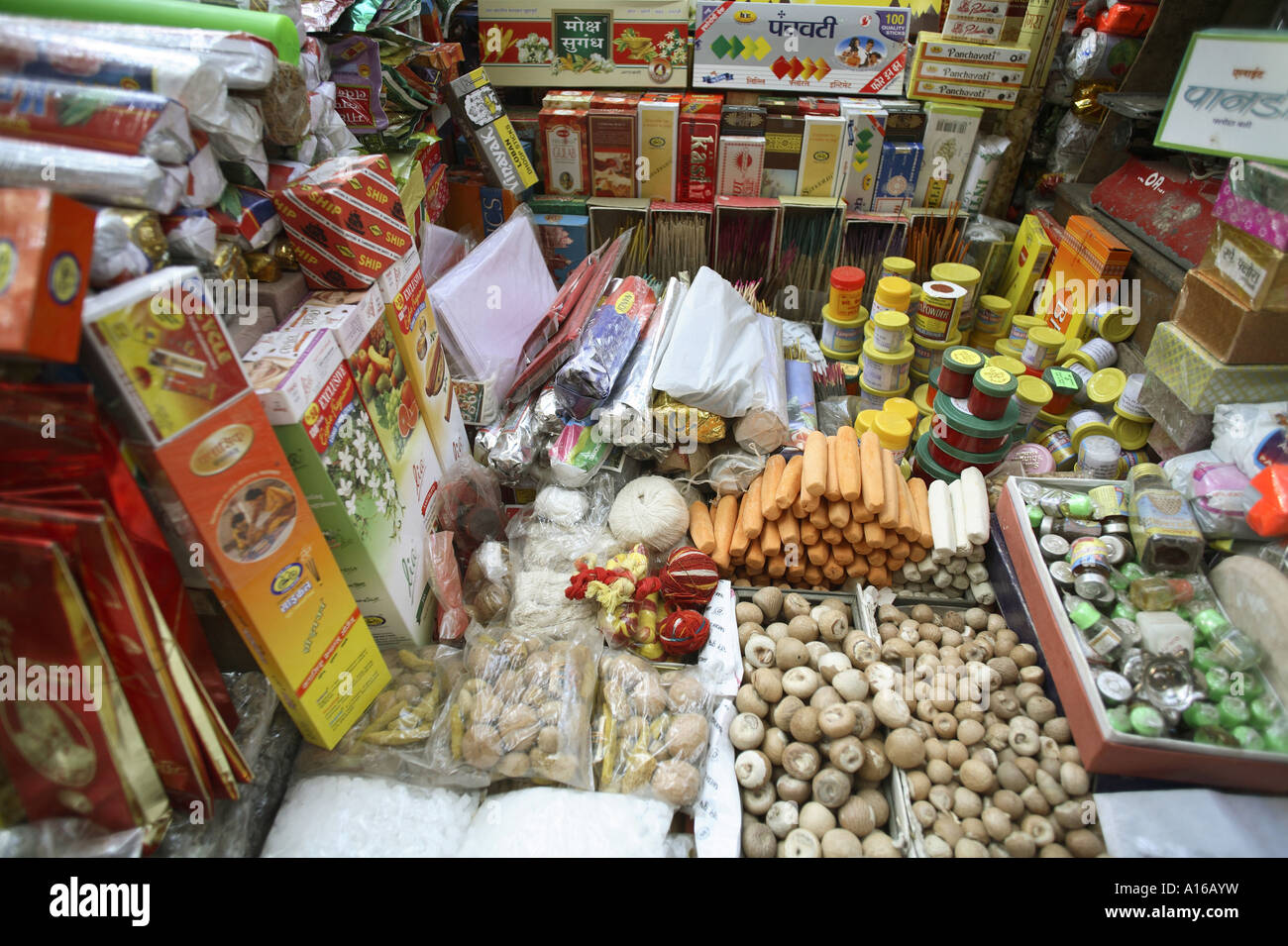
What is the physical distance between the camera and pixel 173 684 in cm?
138

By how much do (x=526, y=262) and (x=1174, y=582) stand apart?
273 cm

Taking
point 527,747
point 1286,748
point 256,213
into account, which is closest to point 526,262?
point 256,213

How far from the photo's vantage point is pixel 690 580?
215 centimetres

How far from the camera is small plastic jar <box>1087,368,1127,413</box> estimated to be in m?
2.66

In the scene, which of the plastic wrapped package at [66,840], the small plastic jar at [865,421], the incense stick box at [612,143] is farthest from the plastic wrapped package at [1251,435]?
the plastic wrapped package at [66,840]

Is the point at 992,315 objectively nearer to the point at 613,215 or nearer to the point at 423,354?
the point at 613,215

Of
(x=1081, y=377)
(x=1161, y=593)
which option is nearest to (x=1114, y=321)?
(x=1081, y=377)

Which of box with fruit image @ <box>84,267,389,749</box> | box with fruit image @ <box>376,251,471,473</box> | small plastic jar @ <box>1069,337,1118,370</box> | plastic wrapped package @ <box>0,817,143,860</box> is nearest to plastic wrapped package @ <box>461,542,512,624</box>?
box with fruit image @ <box>376,251,471,473</box>

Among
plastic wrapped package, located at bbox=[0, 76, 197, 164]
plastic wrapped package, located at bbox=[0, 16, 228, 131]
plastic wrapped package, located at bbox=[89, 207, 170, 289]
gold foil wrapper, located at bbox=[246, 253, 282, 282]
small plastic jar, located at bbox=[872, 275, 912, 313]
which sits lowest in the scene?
small plastic jar, located at bbox=[872, 275, 912, 313]

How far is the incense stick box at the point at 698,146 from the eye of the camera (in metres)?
3.21

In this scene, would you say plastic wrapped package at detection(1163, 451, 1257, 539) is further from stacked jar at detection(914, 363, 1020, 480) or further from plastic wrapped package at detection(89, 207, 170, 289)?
plastic wrapped package at detection(89, 207, 170, 289)

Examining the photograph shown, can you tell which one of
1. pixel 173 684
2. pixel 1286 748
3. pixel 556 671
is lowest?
pixel 556 671

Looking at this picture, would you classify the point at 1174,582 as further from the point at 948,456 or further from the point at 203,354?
the point at 203,354

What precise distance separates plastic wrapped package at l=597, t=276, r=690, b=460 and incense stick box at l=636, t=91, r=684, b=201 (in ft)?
3.70
